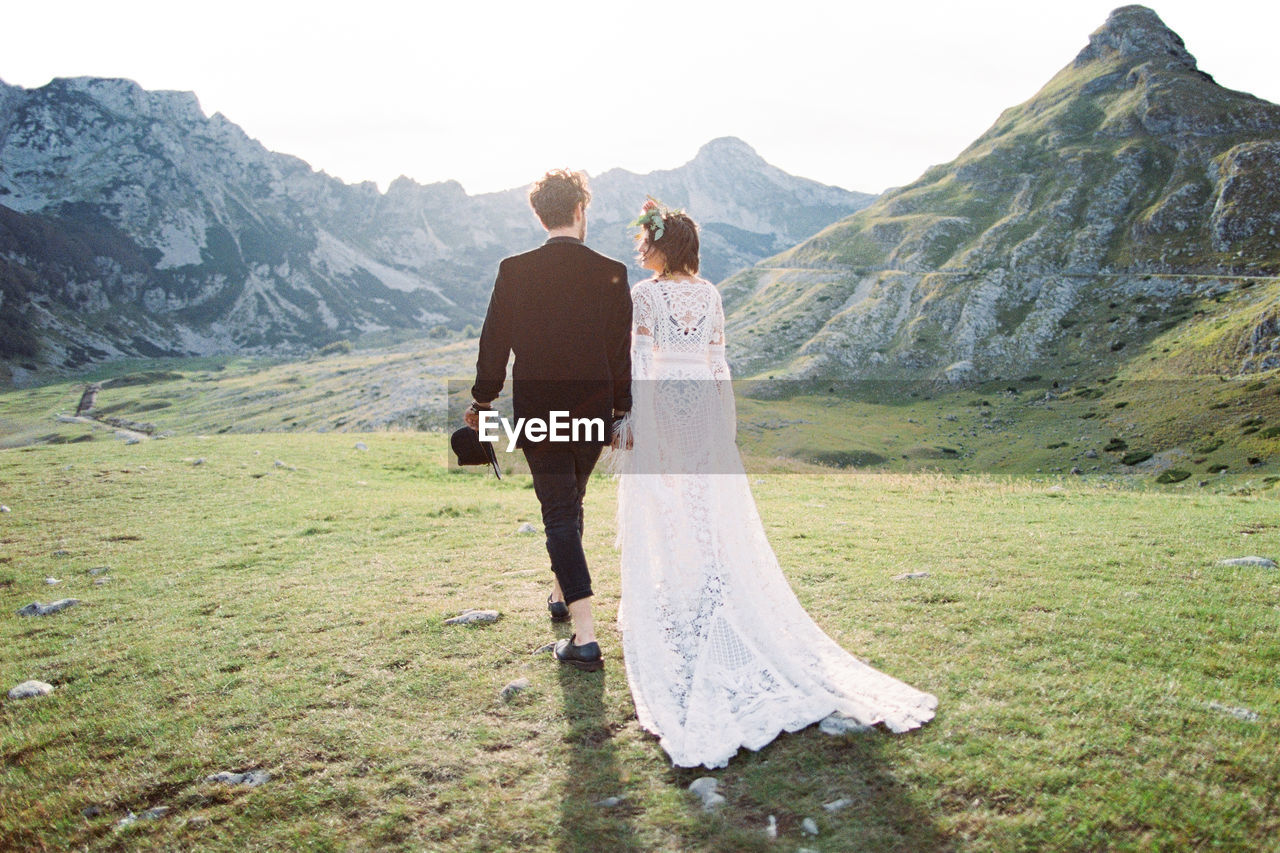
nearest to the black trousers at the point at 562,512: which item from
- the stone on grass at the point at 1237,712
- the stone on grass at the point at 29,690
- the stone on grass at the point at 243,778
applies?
the stone on grass at the point at 243,778

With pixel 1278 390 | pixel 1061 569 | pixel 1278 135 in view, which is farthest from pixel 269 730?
pixel 1278 135

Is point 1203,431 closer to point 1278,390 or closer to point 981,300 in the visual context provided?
point 1278,390

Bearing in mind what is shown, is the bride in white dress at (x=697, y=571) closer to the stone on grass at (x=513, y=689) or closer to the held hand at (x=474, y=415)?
the stone on grass at (x=513, y=689)

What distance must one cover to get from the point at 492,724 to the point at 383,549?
7.56 m

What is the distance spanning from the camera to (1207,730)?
525 centimetres

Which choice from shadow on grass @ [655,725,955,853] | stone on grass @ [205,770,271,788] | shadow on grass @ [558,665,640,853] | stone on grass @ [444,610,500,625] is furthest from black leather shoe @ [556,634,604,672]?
stone on grass @ [205,770,271,788]

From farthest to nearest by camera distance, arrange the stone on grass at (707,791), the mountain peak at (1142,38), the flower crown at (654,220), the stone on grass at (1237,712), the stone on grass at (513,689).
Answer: the mountain peak at (1142,38) → the flower crown at (654,220) → the stone on grass at (513,689) → the stone on grass at (1237,712) → the stone on grass at (707,791)

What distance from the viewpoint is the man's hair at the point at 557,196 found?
7344 mm

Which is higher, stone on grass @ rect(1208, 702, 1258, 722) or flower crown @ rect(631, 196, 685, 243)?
flower crown @ rect(631, 196, 685, 243)

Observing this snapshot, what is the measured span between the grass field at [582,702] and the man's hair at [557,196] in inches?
192

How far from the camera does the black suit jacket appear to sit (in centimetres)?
732

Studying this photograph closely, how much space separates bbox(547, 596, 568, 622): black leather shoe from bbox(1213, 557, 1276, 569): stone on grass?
30.9 ft

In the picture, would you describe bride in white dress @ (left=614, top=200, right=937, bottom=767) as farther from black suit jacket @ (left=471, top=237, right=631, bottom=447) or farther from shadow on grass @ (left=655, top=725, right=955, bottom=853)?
black suit jacket @ (left=471, top=237, right=631, bottom=447)

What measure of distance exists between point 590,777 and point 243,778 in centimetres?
294
